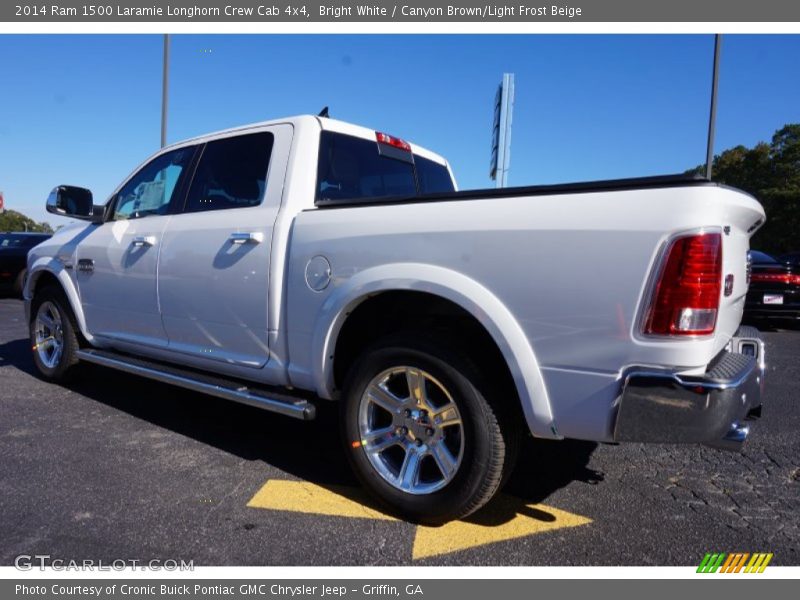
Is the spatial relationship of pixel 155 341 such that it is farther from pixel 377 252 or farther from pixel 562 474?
pixel 562 474

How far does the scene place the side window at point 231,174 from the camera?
3.45 meters

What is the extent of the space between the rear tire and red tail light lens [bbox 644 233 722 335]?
14.4 ft

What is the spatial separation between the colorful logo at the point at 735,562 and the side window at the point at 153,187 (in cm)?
364

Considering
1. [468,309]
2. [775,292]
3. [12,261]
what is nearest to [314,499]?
[468,309]

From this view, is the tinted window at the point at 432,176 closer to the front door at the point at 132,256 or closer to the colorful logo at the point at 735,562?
the front door at the point at 132,256

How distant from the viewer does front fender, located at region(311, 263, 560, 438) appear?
2334 mm

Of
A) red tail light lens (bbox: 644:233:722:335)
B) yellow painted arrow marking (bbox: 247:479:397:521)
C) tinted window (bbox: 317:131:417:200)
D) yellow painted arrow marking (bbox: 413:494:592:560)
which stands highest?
tinted window (bbox: 317:131:417:200)

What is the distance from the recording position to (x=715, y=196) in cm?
206

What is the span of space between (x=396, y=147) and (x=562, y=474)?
237cm

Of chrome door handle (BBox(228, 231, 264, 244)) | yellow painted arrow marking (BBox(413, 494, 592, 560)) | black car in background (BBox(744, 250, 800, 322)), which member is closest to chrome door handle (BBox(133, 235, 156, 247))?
chrome door handle (BBox(228, 231, 264, 244))

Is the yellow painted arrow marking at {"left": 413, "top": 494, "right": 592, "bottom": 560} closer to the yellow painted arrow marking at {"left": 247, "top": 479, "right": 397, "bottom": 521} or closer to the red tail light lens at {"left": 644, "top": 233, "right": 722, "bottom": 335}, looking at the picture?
the yellow painted arrow marking at {"left": 247, "top": 479, "right": 397, "bottom": 521}

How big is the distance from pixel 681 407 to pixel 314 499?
1.76m

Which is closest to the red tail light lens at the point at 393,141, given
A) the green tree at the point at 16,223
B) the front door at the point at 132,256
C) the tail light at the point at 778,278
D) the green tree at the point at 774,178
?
the front door at the point at 132,256

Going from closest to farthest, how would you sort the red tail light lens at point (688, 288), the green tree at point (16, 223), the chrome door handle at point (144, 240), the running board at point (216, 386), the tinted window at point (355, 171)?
the red tail light lens at point (688, 288), the running board at point (216, 386), the tinted window at point (355, 171), the chrome door handle at point (144, 240), the green tree at point (16, 223)
